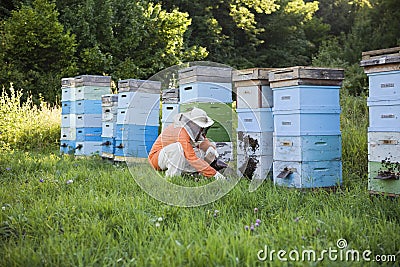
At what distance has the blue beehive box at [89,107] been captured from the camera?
7.71 m

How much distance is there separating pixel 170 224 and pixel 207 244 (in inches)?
26.7

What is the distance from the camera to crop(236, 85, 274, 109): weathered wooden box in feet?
16.5

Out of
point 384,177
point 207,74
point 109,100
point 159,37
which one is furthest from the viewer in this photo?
point 159,37

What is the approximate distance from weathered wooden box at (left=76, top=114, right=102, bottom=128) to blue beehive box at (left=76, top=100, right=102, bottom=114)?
7 centimetres

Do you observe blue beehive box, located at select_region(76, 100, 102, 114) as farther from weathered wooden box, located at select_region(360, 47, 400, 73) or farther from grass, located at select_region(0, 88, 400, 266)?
weathered wooden box, located at select_region(360, 47, 400, 73)

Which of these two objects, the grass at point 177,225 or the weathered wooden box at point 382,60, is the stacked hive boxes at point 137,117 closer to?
the grass at point 177,225

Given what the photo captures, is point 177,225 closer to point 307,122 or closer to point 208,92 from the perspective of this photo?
point 307,122

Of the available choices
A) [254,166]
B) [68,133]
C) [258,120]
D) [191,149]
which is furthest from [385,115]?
[68,133]

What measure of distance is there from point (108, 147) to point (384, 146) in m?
4.54

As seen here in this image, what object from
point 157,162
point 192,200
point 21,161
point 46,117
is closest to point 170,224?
point 192,200

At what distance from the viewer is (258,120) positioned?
5.00 metres

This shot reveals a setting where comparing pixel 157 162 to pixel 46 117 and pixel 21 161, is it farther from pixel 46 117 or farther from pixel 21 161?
pixel 46 117

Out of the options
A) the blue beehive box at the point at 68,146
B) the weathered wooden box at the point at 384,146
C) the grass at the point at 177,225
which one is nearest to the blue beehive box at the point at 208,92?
the grass at the point at 177,225

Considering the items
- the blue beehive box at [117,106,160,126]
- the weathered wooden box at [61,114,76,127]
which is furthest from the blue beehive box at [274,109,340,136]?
the weathered wooden box at [61,114,76,127]
